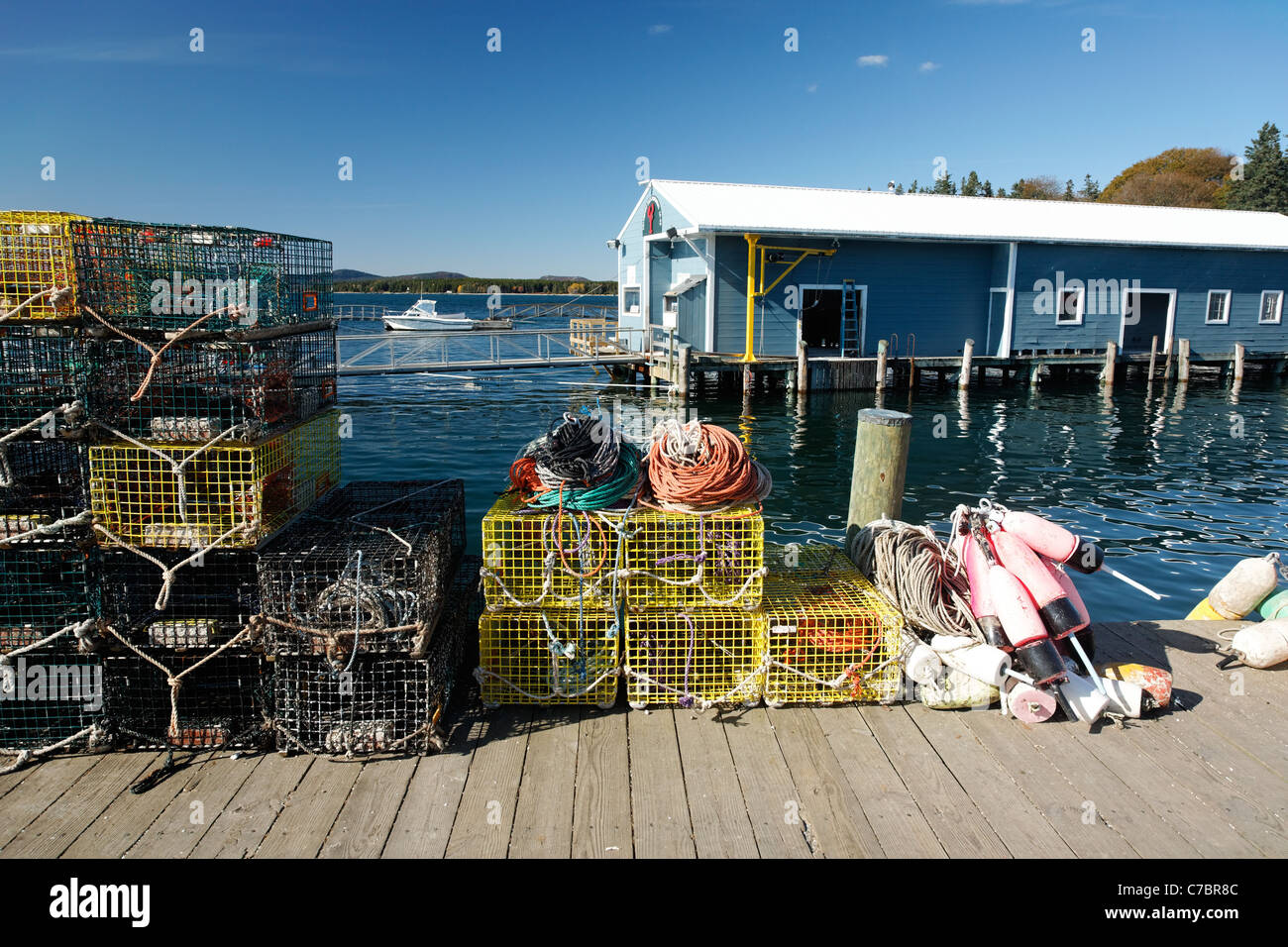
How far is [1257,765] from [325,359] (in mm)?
6255

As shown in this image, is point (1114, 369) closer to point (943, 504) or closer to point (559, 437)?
point (943, 504)

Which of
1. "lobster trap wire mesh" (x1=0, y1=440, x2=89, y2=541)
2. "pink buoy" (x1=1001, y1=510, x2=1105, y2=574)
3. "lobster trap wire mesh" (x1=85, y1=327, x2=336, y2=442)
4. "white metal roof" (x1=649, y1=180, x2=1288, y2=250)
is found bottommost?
"pink buoy" (x1=1001, y1=510, x2=1105, y2=574)

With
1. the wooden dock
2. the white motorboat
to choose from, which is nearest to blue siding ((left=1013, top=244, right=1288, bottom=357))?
the wooden dock

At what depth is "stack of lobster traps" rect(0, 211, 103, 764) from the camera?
414cm

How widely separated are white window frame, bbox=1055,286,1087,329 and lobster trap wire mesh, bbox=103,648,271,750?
1204 inches

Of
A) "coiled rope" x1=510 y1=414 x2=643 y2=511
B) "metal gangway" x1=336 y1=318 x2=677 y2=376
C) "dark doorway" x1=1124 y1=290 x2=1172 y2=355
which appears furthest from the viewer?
"dark doorway" x1=1124 y1=290 x2=1172 y2=355

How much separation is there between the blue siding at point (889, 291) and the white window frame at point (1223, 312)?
30.4 ft

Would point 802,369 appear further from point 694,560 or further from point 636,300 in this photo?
point 694,560

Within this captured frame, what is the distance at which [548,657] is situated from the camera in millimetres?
4785

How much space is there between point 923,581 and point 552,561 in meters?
2.27

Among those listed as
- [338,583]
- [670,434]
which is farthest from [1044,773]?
[338,583]

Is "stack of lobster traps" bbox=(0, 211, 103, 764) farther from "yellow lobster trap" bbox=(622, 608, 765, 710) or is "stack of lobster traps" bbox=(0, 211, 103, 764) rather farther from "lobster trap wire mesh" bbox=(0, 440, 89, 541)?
"yellow lobster trap" bbox=(622, 608, 765, 710)

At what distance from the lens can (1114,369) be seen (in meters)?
30.7

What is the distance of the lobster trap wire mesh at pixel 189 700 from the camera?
4.37 m
